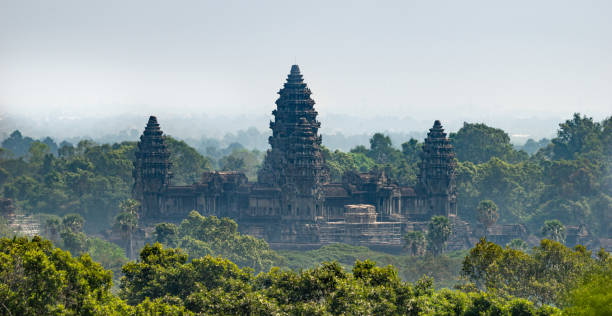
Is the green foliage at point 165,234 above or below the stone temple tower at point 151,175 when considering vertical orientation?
below

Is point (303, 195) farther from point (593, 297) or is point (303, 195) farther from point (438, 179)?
point (593, 297)

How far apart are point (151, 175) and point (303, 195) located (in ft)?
71.9

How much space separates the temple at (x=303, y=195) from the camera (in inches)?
6127

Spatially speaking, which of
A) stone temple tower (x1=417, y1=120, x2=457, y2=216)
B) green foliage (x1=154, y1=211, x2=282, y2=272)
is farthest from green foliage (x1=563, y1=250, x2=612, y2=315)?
stone temple tower (x1=417, y1=120, x2=457, y2=216)

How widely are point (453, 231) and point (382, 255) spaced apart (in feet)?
60.5

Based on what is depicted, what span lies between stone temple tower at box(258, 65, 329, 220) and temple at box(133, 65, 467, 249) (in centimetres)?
13

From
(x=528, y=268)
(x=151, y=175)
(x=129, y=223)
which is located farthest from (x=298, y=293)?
(x=151, y=175)

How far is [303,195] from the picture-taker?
15612 centimetres

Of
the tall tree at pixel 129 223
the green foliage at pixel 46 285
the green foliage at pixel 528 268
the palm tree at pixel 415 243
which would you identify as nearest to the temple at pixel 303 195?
the tall tree at pixel 129 223

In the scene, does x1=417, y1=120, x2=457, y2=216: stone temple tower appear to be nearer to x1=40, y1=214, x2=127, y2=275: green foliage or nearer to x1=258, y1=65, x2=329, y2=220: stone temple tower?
x1=258, y1=65, x2=329, y2=220: stone temple tower

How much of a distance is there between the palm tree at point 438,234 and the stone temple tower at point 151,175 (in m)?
39.2

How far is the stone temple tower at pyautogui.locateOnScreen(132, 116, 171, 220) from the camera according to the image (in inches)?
6412

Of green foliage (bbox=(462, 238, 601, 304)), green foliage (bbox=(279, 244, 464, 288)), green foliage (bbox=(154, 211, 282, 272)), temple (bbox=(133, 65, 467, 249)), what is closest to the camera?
green foliage (bbox=(462, 238, 601, 304))

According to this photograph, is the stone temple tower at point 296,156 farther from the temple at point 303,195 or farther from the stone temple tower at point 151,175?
the stone temple tower at point 151,175
